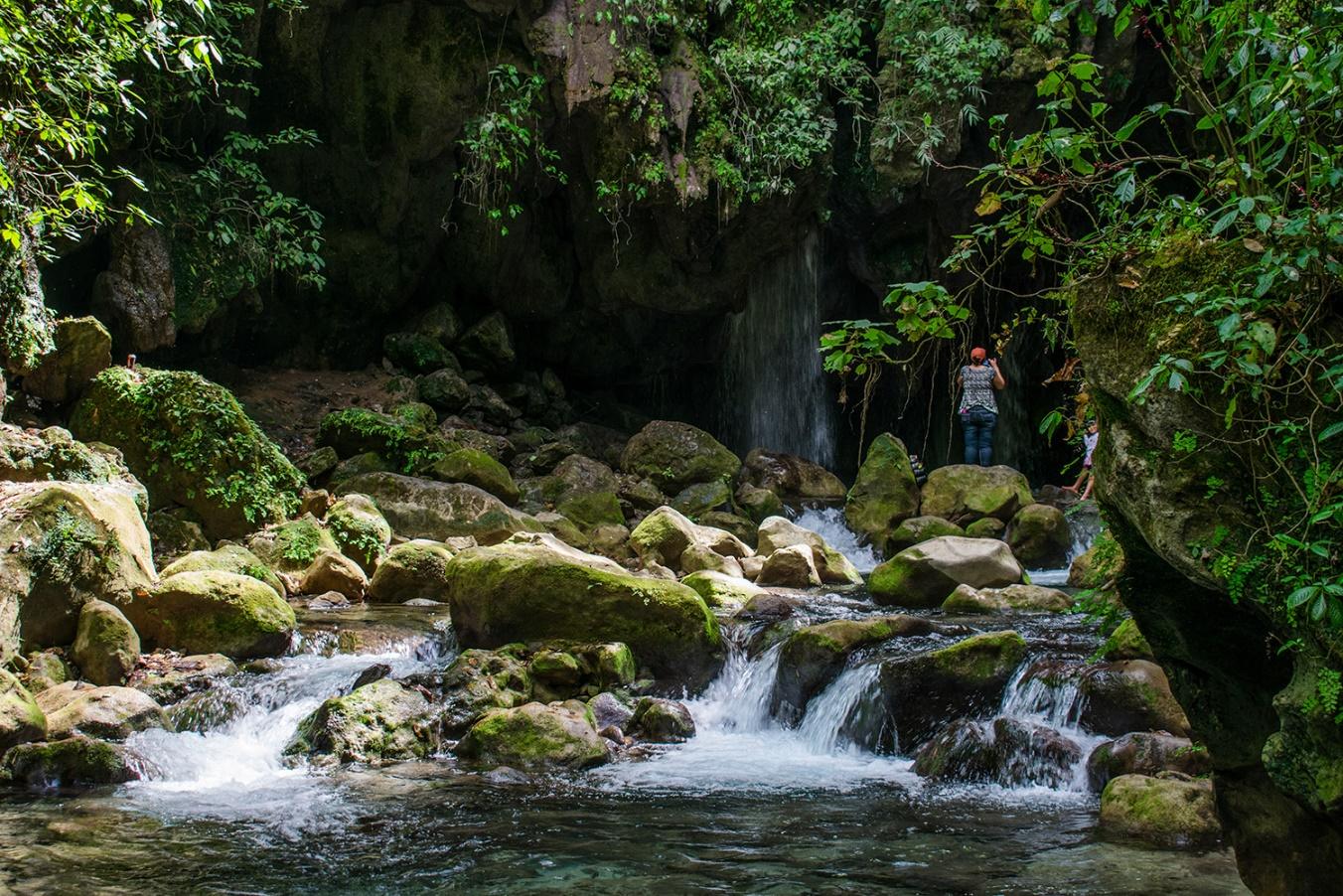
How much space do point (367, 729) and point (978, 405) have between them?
32.5ft

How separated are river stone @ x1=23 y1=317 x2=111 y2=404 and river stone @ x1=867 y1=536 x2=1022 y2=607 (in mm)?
7976

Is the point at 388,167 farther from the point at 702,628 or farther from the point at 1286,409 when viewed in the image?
the point at 1286,409

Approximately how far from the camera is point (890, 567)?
376 inches

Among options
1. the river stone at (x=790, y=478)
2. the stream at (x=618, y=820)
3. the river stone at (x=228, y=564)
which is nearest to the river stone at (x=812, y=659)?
the stream at (x=618, y=820)

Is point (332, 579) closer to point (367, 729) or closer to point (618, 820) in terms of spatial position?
point (367, 729)

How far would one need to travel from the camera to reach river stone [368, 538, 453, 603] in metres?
9.57

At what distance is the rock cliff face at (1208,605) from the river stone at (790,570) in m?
7.45

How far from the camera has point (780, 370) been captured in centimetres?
1814

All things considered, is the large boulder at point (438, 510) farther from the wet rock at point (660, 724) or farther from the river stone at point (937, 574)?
the wet rock at point (660, 724)

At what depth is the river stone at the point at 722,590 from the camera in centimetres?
925

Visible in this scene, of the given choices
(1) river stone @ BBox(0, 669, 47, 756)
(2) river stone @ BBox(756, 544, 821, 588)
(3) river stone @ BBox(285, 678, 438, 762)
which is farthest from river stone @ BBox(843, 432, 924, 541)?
(1) river stone @ BBox(0, 669, 47, 756)

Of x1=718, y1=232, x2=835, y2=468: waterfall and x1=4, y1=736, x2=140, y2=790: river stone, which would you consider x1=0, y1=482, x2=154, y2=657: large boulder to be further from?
x1=718, y1=232, x2=835, y2=468: waterfall

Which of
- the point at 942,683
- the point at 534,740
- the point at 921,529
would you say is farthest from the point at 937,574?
the point at 534,740

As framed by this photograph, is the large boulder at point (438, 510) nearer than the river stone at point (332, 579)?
No
